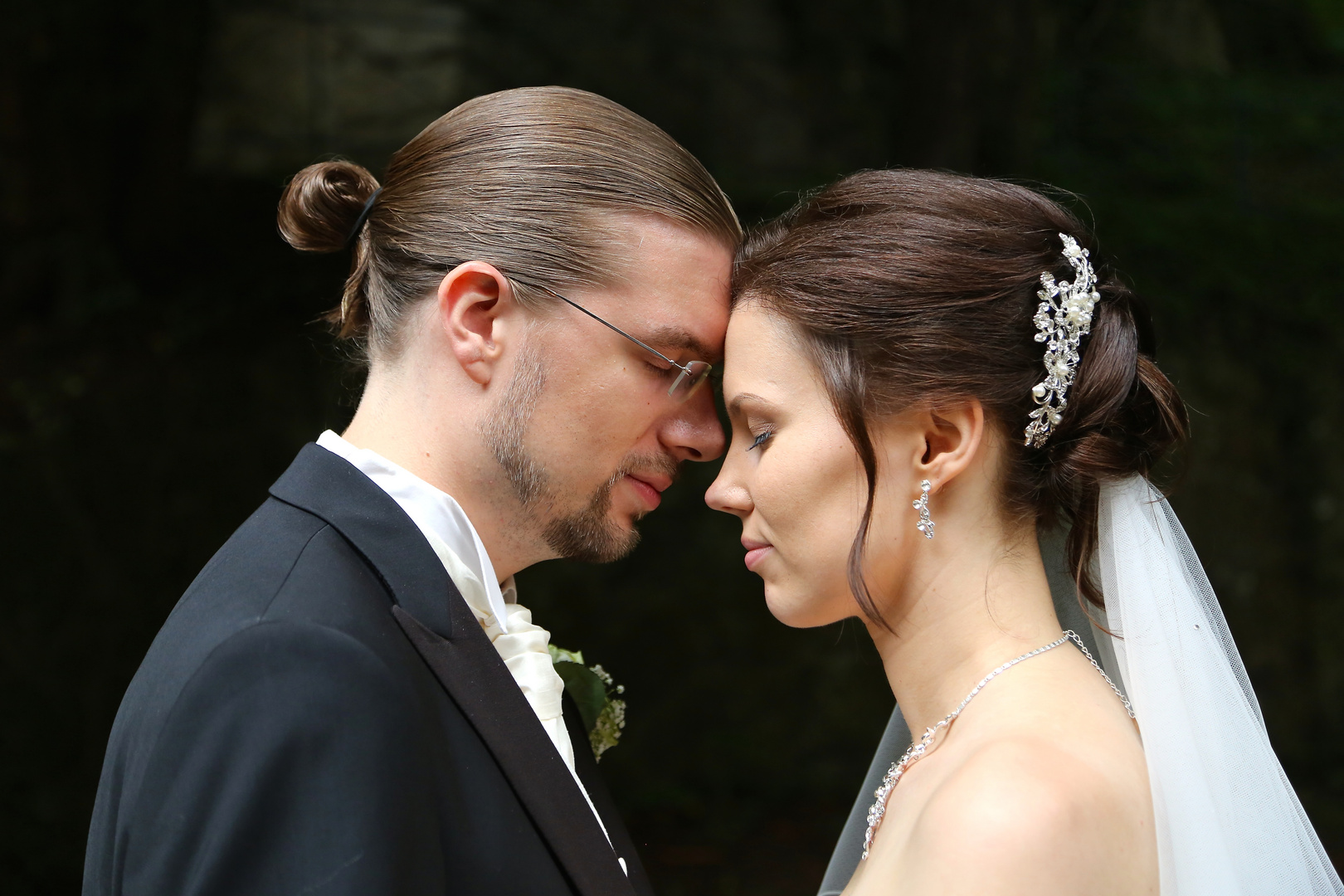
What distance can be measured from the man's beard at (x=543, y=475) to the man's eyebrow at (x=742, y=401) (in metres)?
0.35

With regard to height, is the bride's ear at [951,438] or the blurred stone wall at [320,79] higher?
the bride's ear at [951,438]

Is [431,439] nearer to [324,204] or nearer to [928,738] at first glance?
[324,204]

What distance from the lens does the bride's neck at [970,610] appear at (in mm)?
2305

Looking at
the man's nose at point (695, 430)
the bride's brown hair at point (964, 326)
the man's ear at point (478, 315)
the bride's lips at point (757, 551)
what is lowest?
the bride's lips at point (757, 551)

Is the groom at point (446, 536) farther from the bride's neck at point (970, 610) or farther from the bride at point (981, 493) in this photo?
the bride's neck at point (970, 610)

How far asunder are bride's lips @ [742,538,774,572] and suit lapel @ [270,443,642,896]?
0.60m

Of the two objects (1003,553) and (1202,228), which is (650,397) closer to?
(1003,553)

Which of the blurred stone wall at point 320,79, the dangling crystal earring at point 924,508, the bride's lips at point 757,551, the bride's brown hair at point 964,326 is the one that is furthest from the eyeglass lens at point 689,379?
the blurred stone wall at point 320,79

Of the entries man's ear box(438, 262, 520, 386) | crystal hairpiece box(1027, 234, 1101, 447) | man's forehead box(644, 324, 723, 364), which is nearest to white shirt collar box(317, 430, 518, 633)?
man's ear box(438, 262, 520, 386)

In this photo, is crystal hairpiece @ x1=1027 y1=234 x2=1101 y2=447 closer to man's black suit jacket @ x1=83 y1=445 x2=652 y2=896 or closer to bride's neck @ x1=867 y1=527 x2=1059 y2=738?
bride's neck @ x1=867 y1=527 x2=1059 y2=738

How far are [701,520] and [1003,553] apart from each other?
4.65 m

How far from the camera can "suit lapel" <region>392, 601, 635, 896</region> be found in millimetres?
2008

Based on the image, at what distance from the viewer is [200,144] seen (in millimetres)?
7375

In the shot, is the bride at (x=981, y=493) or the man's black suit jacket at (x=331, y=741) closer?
the man's black suit jacket at (x=331, y=741)
